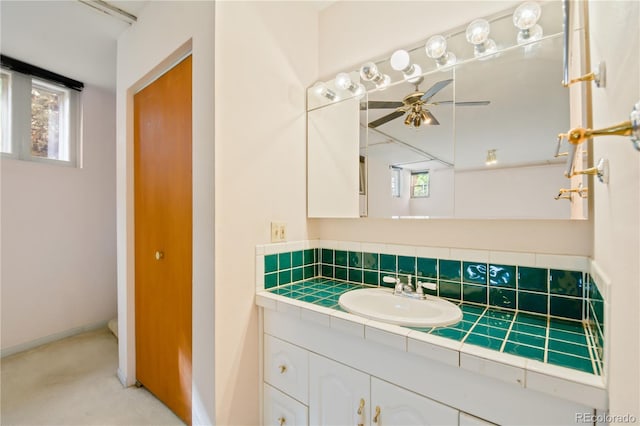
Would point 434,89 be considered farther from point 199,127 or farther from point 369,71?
point 199,127

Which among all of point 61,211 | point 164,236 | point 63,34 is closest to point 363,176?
point 164,236

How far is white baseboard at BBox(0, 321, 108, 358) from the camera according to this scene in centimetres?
221

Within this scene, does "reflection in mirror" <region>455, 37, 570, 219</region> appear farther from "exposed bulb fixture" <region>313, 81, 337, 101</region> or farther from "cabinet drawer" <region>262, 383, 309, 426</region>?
"cabinet drawer" <region>262, 383, 309, 426</region>

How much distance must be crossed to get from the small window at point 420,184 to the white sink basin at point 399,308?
0.48m

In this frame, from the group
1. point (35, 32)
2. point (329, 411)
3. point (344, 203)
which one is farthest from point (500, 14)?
point (35, 32)

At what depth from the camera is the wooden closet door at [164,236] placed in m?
1.46

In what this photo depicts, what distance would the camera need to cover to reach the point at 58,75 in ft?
7.97

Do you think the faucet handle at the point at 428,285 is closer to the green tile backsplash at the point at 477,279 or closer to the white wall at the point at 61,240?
the green tile backsplash at the point at 477,279

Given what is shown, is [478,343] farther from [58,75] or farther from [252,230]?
[58,75]

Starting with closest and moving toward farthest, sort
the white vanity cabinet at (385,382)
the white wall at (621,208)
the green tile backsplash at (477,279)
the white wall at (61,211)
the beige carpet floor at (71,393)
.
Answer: the white wall at (621,208), the white vanity cabinet at (385,382), the green tile backsplash at (477,279), the beige carpet floor at (71,393), the white wall at (61,211)

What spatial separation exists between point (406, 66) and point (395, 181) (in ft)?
1.81

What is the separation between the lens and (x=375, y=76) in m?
1.44

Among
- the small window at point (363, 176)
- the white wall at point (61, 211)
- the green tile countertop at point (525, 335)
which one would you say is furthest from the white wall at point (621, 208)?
the white wall at point (61, 211)

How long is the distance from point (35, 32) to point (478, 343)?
9.97 feet
